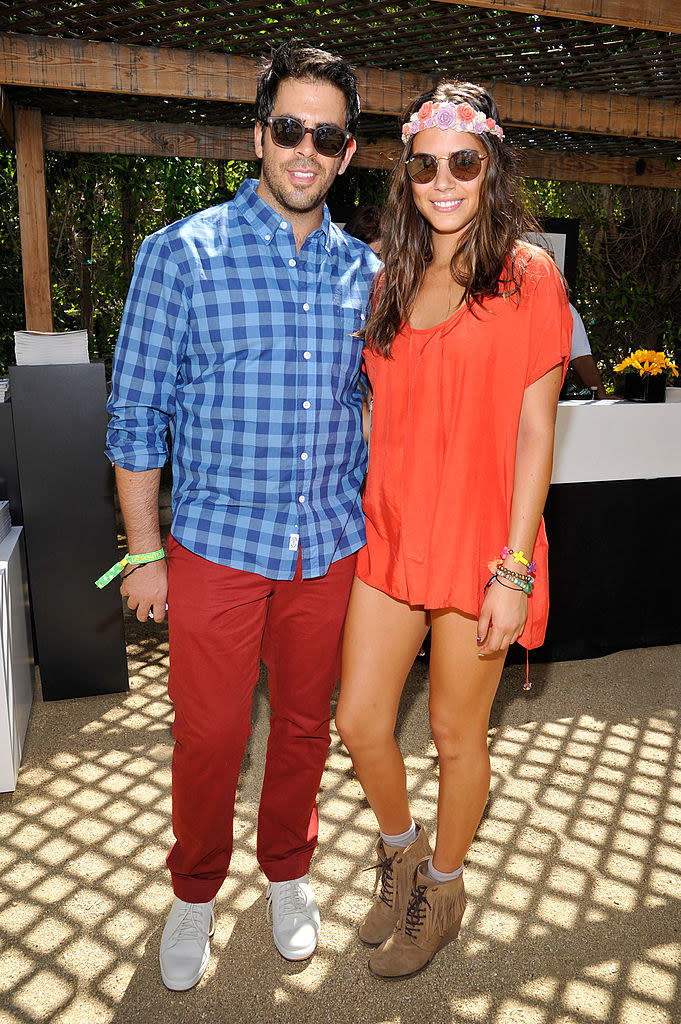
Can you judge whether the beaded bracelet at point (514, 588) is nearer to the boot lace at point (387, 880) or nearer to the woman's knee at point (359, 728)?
the woman's knee at point (359, 728)

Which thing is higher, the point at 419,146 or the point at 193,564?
the point at 419,146

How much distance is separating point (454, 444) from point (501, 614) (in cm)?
36

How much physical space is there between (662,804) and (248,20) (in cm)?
343

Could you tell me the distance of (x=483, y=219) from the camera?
1.76 metres

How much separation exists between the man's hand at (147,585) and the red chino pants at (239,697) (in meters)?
0.04

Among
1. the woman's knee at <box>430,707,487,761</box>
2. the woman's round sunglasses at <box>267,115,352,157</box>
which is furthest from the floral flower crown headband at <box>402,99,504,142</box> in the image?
the woman's knee at <box>430,707,487,761</box>

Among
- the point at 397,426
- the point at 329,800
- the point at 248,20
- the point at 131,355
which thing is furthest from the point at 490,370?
the point at 248,20

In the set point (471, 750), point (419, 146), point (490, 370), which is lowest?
point (471, 750)

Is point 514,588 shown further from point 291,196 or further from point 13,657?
point 13,657

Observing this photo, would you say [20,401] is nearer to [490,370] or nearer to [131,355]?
[131,355]

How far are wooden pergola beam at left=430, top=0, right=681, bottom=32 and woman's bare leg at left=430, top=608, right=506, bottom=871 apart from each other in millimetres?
2334

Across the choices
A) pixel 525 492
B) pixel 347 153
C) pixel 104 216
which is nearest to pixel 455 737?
pixel 525 492

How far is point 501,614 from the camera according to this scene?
5.72 feet

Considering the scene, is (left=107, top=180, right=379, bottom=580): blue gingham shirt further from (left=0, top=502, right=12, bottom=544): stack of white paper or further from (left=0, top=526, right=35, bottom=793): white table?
(left=0, top=502, right=12, bottom=544): stack of white paper
